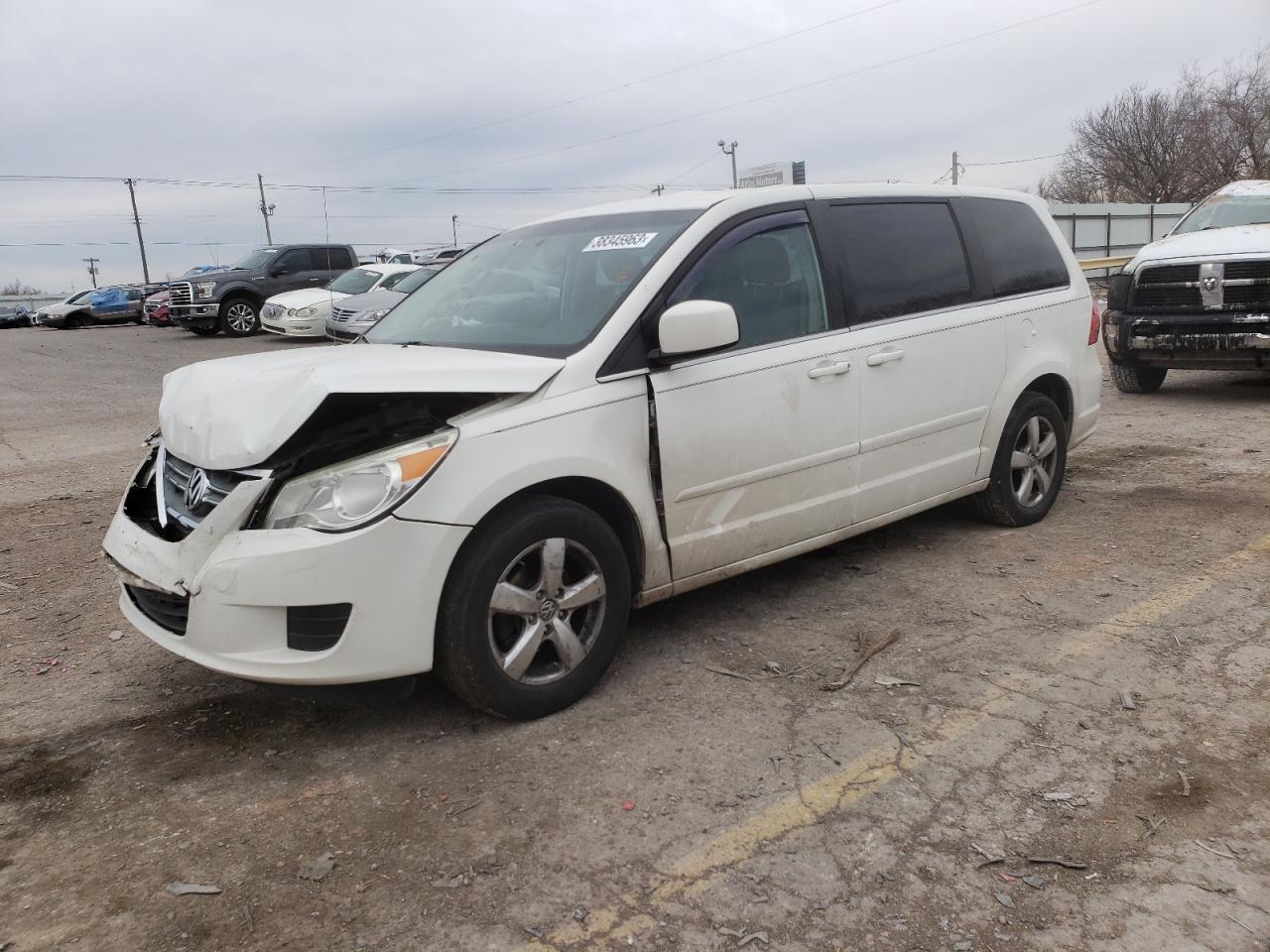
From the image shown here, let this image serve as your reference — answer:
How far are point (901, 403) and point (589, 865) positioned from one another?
265 cm

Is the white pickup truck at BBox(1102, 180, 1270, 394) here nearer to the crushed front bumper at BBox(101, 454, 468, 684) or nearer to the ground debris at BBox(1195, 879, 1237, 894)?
the ground debris at BBox(1195, 879, 1237, 894)

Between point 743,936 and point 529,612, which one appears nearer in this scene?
point 743,936

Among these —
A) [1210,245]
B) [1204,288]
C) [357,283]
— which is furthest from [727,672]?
[357,283]

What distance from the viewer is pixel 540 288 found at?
403cm

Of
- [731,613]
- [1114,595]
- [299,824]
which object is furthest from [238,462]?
[1114,595]

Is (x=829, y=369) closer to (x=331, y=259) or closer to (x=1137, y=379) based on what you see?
(x=1137, y=379)

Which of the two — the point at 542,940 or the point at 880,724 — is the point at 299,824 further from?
the point at 880,724

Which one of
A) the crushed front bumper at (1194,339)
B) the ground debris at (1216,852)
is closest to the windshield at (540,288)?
the ground debris at (1216,852)

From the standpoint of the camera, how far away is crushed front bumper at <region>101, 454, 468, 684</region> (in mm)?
2904

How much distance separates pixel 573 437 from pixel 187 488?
128 cm

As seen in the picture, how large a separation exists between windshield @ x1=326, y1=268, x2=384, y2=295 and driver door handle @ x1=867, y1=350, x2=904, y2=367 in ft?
50.6

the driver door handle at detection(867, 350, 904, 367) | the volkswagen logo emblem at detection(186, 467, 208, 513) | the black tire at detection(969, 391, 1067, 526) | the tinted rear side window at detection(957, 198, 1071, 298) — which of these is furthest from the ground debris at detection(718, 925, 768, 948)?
the tinted rear side window at detection(957, 198, 1071, 298)

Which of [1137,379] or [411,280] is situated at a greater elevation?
[411,280]

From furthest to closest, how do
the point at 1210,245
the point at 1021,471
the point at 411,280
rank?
the point at 411,280 < the point at 1210,245 < the point at 1021,471
